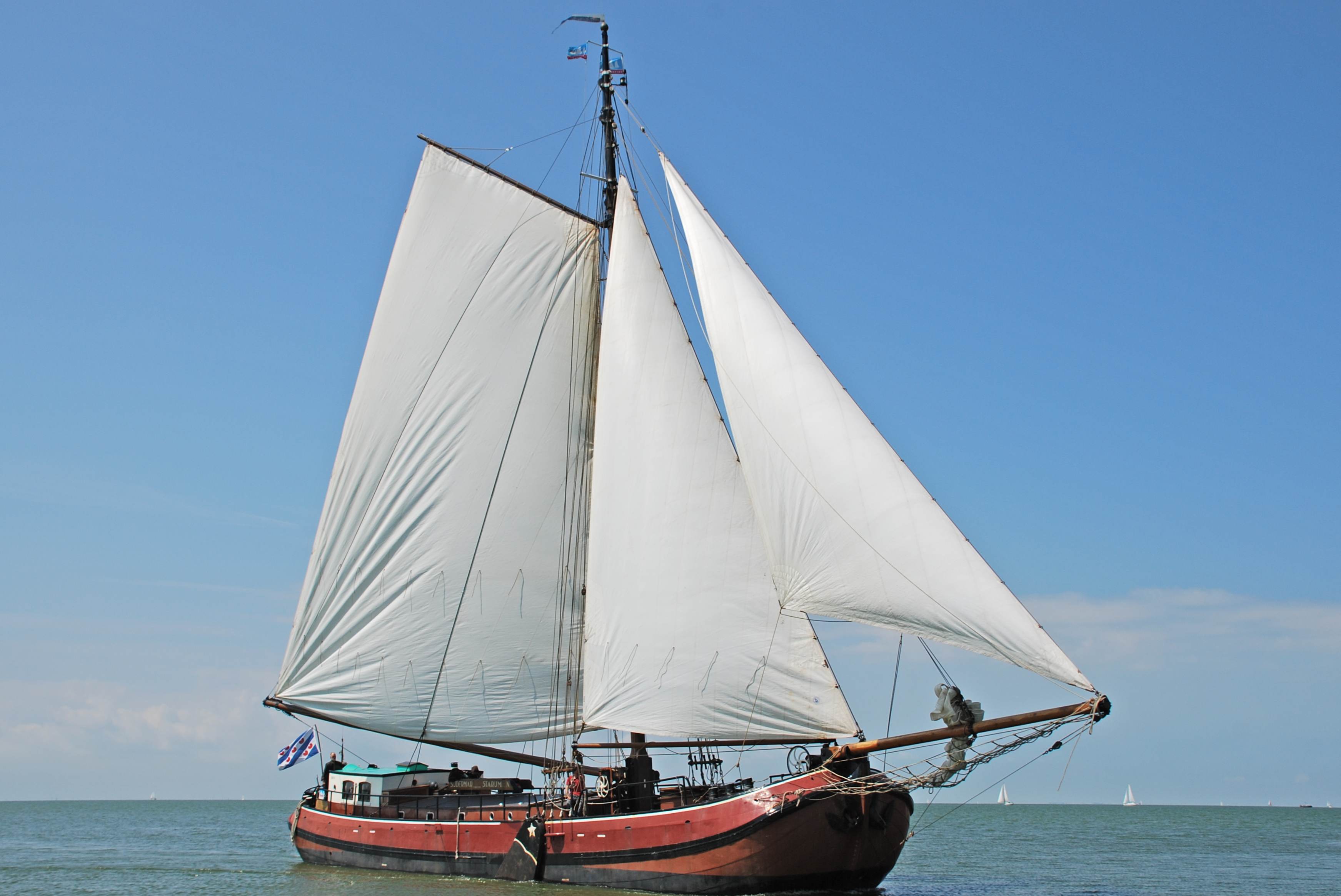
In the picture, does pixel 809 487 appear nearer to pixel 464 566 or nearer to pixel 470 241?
pixel 464 566

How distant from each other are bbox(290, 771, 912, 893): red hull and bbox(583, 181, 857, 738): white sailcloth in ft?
6.86

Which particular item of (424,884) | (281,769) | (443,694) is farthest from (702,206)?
(281,769)

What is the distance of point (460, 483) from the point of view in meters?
33.8

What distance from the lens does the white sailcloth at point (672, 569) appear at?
2756 centimetres

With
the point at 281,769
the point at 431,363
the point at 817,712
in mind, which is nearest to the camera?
the point at 817,712

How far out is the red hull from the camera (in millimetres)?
24875

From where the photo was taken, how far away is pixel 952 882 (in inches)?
1427

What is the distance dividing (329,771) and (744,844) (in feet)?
58.5

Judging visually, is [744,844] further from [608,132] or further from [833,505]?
[608,132]

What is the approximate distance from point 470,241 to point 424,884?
18.2 meters

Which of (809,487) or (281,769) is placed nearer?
(809,487)

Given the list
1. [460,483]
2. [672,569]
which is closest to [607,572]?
[672,569]

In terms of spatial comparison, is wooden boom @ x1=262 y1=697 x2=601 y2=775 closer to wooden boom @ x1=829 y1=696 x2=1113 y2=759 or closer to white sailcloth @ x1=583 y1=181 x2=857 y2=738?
white sailcloth @ x1=583 y1=181 x2=857 y2=738

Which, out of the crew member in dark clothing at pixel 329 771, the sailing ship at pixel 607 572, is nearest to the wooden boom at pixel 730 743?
the sailing ship at pixel 607 572
